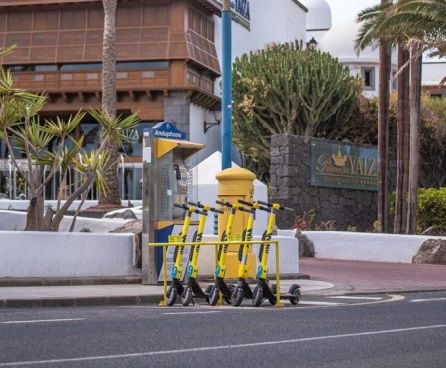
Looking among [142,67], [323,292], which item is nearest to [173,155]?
[323,292]

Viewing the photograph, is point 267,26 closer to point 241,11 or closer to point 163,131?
point 241,11

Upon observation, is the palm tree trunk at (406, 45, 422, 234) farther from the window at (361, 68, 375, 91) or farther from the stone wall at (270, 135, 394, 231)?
the window at (361, 68, 375, 91)

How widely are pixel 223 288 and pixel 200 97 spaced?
133ft

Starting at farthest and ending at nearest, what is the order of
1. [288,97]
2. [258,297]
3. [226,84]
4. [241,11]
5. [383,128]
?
1. [241,11]
2. [288,97]
3. [383,128]
4. [226,84]
5. [258,297]

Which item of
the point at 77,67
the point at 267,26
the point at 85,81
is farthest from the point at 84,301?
the point at 267,26

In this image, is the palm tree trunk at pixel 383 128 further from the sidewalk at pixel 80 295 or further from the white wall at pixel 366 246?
the sidewalk at pixel 80 295

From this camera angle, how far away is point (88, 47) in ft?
179

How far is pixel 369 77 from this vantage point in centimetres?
6794

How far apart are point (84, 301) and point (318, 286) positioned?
562 centimetres

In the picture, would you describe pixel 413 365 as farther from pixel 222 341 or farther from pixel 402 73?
pixel 402 73

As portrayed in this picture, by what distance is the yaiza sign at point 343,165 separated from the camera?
36.6 m

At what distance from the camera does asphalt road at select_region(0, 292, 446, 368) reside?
918 cm

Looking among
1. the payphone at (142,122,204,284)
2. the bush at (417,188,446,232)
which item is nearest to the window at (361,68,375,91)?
the bush at (417,188,446,232)

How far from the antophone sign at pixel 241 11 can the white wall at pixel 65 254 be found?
128 ft
